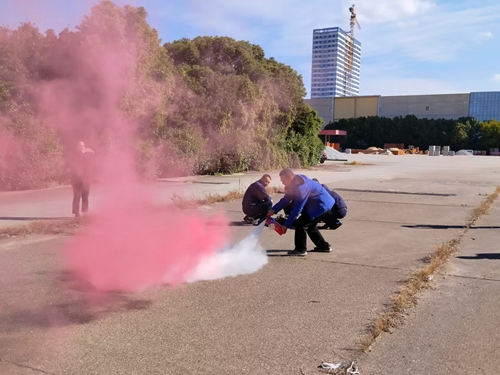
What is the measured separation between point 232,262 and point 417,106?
378ft

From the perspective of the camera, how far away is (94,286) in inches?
216

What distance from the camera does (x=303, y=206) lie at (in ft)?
22.5

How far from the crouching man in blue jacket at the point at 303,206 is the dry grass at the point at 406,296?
5.21 feet

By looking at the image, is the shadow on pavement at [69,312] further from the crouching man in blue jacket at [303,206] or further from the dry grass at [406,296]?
the crouching man in blue jacket at [303,206]

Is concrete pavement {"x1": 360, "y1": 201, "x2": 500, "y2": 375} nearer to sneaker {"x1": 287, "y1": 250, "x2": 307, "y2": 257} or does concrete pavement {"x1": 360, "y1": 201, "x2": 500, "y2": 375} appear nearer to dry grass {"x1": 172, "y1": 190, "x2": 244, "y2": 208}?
sneaker {"x1": 287, "y1": 250, "x2": 307, "y2": 257}

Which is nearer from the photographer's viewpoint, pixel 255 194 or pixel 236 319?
pixel 236 319

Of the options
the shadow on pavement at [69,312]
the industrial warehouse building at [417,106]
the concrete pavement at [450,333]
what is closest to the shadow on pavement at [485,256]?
the concrete pavement at [450,333]

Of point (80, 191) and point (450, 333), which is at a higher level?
point (80, 191)

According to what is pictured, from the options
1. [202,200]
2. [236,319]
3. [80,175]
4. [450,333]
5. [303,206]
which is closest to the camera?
[450,333]

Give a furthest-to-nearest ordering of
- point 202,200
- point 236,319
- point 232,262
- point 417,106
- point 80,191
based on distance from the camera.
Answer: point 417,106 → point 202,200 → point 80,191 → point 232,262 → point 236,319

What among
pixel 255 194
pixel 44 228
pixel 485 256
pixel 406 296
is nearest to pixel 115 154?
pixel 44 228

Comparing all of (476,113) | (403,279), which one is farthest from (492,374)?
(476,113)

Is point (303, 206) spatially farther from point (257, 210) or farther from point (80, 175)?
point (80, 175)

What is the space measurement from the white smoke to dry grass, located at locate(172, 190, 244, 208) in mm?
4908
